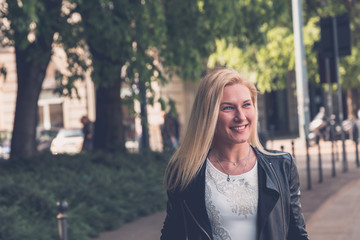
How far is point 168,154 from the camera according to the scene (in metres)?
15.5

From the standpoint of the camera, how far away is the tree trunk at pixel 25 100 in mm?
13281

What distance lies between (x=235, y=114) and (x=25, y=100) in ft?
35.5

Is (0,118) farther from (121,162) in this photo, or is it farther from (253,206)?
(253,206)

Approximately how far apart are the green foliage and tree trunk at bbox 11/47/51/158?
2.24ft

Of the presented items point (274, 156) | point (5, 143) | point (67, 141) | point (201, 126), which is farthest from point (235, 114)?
point (5, 143)

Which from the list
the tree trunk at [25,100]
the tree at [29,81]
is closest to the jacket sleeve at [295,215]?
the tree at [29,81]

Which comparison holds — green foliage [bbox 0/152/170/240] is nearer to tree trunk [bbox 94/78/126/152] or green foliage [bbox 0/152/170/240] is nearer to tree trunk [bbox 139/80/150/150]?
tree trunk [bbox 139/80/150/150]

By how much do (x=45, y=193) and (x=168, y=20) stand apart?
19.4 ft

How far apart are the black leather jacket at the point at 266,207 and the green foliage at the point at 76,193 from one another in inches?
186

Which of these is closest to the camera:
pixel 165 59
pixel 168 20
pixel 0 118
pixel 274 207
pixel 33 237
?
pixel 274 207

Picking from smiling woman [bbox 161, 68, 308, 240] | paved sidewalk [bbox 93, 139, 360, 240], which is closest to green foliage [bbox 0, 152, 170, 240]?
paved sidewalk [bbox 93, 139, 360, 240]

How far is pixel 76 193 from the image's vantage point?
9906 millimetres

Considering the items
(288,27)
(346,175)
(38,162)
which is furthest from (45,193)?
(288,27)

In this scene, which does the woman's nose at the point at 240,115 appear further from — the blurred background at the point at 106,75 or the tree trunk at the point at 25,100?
the tree trunk at the point at 25,100
